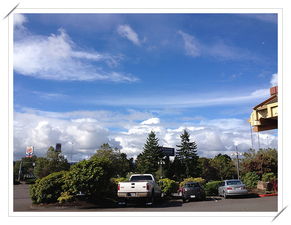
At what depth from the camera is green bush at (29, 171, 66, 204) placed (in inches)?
502

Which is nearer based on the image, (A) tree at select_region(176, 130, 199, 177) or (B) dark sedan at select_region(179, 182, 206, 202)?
(B) dark sedan at select_region(179, 182, 206, 202)

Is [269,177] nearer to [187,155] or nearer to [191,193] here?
[191,193]

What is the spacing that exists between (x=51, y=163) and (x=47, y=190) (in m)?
34.8

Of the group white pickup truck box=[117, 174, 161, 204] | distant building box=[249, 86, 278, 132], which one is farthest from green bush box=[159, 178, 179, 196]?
distant building box=[249, 86, 278, 132]

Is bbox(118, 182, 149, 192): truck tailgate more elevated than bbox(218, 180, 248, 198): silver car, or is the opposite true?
bbox(118, 182, 149, 192): truck tailgate

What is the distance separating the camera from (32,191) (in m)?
13.0

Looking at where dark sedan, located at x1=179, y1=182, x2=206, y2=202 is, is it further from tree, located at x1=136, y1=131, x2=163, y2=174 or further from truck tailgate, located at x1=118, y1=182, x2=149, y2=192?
tree, located at x1=136, y1=131, x2=163, y2=174

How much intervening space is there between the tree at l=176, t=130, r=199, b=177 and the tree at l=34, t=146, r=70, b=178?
30494 mm

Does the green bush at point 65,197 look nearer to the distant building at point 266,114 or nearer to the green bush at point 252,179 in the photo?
the distant building at point 266,114

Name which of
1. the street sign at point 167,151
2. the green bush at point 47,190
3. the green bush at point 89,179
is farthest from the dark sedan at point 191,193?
the street sign at point 167,151

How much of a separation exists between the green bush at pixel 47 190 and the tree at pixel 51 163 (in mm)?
34120
